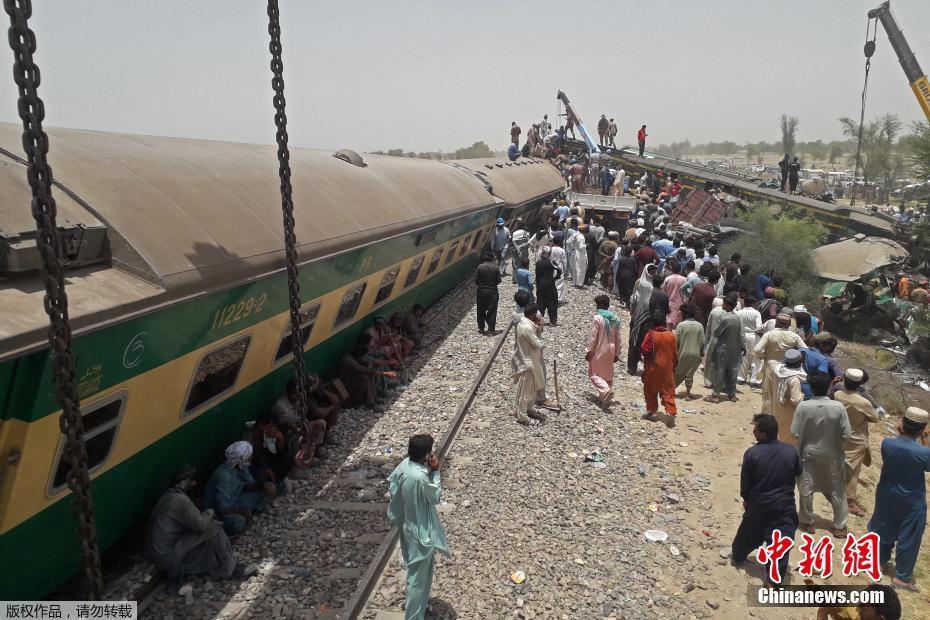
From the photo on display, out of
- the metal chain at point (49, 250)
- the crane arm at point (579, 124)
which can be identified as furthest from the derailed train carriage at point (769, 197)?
the metal chain at point (49, 250)

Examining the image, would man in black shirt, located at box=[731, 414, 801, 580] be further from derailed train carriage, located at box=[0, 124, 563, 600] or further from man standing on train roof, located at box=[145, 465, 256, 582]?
derailed train carriage, located at box=[0, 124, 563, 600]

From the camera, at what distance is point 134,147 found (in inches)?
265

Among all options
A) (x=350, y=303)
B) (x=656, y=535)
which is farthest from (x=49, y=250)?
(x=350, y=303)

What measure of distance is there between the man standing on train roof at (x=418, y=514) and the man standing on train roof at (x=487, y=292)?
838 centimetres

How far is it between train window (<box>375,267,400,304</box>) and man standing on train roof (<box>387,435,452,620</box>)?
5361 millimetres

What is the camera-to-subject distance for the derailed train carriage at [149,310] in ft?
13.2

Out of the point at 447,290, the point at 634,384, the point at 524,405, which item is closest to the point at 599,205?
the point at 447,290

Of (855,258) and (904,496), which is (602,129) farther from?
(904,496)

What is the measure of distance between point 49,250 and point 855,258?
18.7 metres

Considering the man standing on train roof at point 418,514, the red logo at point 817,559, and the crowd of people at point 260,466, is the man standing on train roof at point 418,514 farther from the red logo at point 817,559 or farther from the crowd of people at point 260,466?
the red logo at point 817,559

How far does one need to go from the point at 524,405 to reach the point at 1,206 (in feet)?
20.7

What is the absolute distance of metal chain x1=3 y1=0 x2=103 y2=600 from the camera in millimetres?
2727

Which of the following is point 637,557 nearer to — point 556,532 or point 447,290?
point 556,532

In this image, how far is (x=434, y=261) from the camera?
→ 13000 millimetres
